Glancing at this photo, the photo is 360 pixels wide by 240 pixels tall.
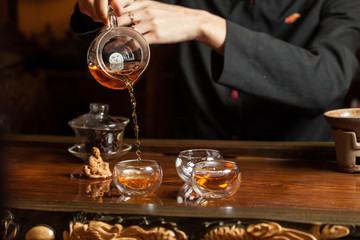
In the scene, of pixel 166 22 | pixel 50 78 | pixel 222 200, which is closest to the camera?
pixel 222 200

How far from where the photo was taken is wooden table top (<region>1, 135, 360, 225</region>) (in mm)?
858

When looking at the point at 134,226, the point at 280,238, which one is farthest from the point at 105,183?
the point at 280,238

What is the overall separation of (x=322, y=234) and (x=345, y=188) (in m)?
A: 0.21

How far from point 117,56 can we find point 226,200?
0.40m

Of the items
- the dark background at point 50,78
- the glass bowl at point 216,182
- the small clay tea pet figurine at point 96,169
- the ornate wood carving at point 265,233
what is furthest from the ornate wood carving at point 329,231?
the dark background at point 50,78

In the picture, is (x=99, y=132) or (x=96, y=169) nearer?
(x=96, y=169)

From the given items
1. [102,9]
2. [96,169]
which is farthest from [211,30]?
[96,169]

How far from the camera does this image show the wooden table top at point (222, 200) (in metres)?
0.86

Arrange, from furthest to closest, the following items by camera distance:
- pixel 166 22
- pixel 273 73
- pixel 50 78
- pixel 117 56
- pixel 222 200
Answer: pixel 50 78, pixel 273 73, pixel 166 22, pixel 117 56, pixel 222 200

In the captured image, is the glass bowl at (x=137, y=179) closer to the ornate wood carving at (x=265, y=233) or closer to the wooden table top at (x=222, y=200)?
the wooden table top at (x=222, y=200)

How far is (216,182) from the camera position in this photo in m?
0.93

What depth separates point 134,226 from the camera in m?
0.86

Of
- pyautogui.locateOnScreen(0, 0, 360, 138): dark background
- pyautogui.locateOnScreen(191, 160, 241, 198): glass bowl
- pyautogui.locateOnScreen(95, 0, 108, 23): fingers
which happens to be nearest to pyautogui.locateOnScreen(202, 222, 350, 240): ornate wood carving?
pyautogui.locateOnScreen(191, 160, 241, 198): glass bowl

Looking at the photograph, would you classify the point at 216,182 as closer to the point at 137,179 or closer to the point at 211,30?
the point at 137,179
